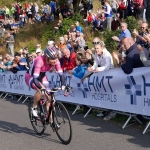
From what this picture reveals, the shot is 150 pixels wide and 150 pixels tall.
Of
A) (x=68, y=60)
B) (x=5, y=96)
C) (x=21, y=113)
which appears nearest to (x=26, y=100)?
(x=5, y=96)

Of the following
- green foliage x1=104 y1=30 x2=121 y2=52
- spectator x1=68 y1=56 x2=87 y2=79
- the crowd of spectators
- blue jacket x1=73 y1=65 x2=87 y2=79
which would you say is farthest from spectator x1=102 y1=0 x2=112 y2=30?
blue jacket x1=73 y1=65 x2=87 y2=79

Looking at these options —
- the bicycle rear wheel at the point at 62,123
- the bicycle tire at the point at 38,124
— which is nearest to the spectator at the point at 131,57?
the bicycle rear wheel at the point at 62,123

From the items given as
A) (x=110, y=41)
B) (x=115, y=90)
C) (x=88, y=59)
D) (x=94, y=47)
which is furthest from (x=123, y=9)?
(x=115, y=90)

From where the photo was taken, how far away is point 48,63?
7.83 m

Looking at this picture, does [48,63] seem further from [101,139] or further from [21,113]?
[21,113]

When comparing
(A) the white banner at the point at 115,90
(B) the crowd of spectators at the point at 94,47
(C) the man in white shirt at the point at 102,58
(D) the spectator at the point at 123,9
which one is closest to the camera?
(A) the white banner at the point at 115,90

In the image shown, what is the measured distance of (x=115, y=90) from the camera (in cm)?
873

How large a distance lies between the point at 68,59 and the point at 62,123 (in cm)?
344

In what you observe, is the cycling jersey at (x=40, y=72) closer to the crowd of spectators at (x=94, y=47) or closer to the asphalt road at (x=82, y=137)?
the asphalt road at (x=82, y=137)

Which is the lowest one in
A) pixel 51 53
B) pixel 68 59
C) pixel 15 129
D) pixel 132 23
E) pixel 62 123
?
pixel 15 129

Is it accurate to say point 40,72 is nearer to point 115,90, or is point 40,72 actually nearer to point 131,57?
point 115,90

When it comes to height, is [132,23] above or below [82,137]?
above

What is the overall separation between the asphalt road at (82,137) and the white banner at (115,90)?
46cm

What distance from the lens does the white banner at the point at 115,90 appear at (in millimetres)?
7914
